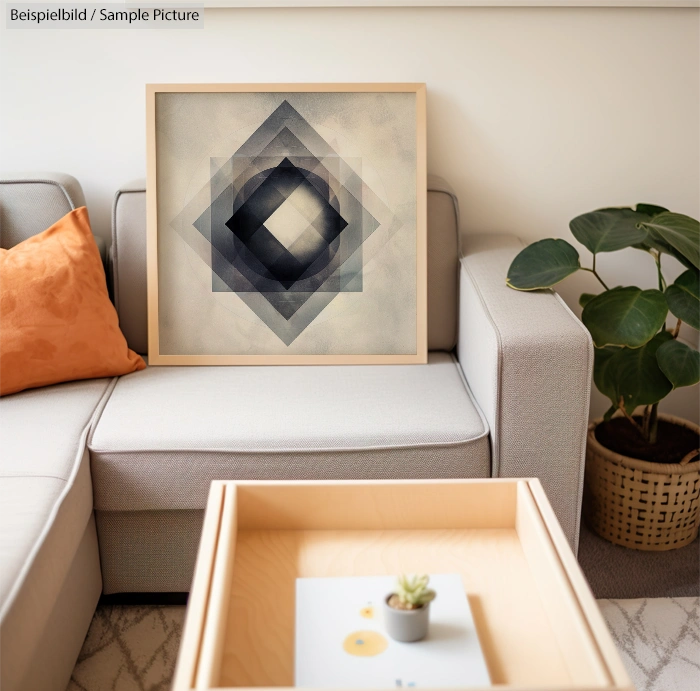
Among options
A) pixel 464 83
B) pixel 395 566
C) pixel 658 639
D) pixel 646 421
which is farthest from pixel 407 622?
pixel 464 83

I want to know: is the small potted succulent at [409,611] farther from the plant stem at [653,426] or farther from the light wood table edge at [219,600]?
the plant stem at [653,426]

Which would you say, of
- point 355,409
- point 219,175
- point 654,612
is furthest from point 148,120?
point 654,612

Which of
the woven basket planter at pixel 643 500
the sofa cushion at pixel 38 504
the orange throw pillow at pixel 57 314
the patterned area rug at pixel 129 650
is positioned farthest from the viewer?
the woven basket planter at pixel 643 500

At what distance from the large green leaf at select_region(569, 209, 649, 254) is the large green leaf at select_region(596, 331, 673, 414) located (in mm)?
240

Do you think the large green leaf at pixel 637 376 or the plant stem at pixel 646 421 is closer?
the large green leaf at pixel 637 376

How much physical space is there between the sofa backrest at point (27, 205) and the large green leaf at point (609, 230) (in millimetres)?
1247

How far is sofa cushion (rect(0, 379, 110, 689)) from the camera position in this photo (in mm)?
1056

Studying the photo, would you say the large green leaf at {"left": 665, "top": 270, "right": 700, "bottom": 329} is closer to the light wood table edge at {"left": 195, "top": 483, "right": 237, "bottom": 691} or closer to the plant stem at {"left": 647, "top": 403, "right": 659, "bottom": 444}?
the plant stem at {"left": 647, "top": 403, "right": 659, "bottom": 444}

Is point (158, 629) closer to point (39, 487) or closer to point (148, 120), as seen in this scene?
point (39, 487)

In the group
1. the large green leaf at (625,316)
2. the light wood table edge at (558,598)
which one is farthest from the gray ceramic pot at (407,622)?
the large green leaf at (625,316)

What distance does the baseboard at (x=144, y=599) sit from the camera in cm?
163

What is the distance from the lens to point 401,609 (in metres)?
0.94

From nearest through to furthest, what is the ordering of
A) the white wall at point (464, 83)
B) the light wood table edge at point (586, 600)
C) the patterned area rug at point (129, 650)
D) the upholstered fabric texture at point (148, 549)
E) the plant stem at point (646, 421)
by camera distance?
the light wood table edge at point (586, 600) → the patterned area rug at point (129, 650) → the upholstered fabric texture at point (148, 549) → the plant stem at point (646, 421) → the white wall at point (464, 83)

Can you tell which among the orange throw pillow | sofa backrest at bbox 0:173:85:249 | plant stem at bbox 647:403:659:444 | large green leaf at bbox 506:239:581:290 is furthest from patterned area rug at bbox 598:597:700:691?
sofa backrest at bbox 0:173:85:249
